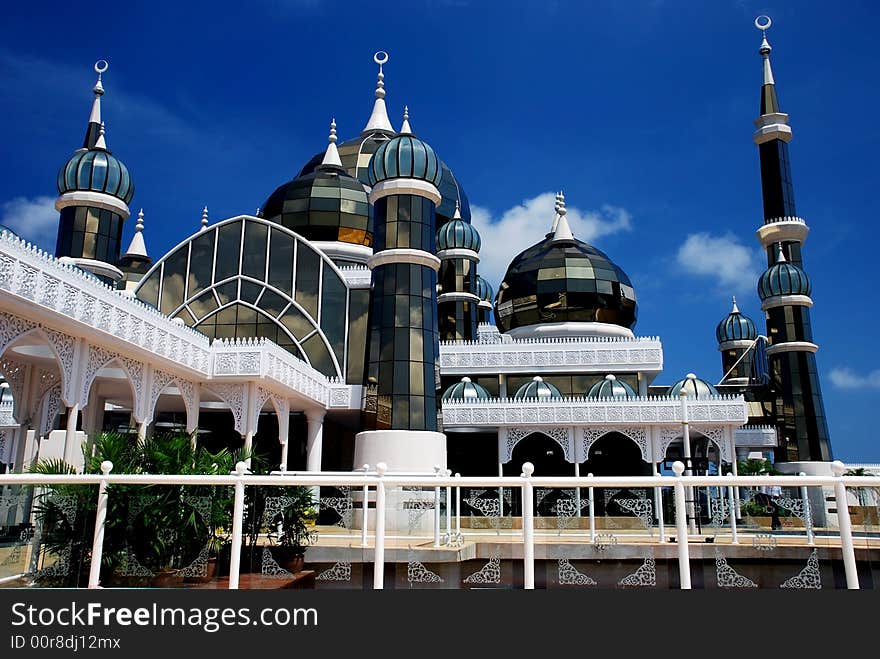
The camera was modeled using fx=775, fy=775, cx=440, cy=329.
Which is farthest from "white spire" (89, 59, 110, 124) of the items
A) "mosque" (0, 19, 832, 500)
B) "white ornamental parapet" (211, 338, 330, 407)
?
"white ornamental parapet" (211, 338, 330, 407)

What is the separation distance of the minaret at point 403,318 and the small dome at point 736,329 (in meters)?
35.5

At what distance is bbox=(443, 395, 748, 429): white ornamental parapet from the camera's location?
2822 centimetres

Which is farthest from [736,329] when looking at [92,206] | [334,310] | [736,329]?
[92,206]

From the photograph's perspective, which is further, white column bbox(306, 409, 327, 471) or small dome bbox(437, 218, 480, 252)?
small dome bbox(437, 218, 480, 252)

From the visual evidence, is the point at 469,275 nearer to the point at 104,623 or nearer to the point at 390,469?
the point at 390,469

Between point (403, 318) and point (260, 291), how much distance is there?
7.50 metres

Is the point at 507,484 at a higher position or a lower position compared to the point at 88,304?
lower

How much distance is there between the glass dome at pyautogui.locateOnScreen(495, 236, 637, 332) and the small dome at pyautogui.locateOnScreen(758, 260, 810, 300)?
20.5 ft

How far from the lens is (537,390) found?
30.8 m

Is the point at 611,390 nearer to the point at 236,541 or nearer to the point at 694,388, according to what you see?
the point at 694,388

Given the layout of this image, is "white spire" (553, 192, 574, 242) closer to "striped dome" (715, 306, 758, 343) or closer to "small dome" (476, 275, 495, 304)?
"small dome" (476, 275, 495, 304)

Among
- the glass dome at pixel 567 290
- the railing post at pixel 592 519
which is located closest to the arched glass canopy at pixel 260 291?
the glass dome at pixel 567 290

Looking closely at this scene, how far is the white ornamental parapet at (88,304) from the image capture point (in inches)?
556

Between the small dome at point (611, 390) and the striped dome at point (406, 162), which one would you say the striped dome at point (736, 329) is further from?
the striped dome at point (406, 162)
